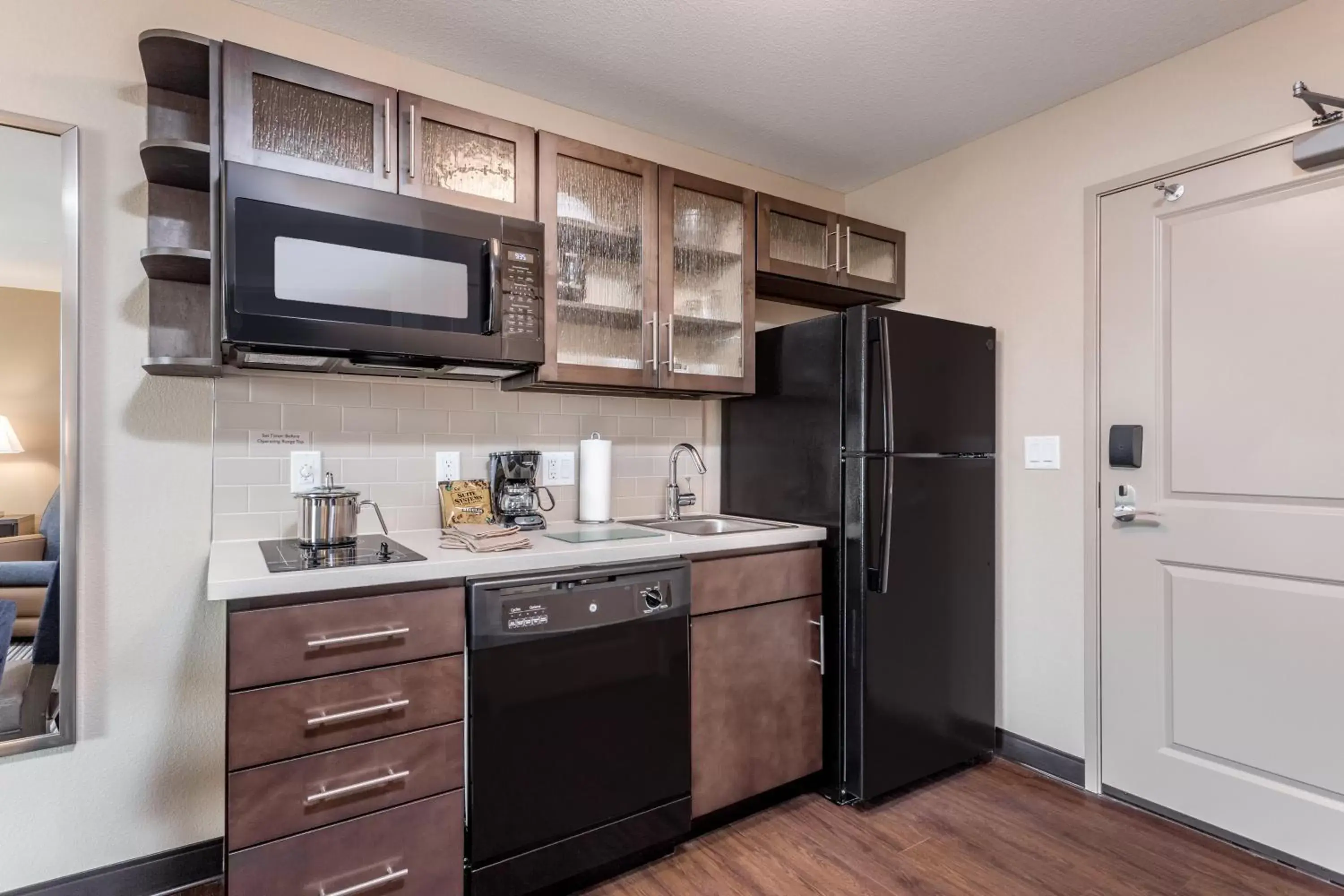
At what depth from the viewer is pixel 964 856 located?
1.99 meters

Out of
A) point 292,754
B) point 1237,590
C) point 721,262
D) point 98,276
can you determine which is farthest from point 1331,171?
point 98,276

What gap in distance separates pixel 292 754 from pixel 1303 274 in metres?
2.88

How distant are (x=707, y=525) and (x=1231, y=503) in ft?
5.53

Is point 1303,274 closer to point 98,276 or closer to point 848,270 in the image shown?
point 848,270

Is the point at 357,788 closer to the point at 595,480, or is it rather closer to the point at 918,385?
the point at 595,480

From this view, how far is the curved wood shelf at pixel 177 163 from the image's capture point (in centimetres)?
165

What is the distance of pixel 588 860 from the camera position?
1.82m

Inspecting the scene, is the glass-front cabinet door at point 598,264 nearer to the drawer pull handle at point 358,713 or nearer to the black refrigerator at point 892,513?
the black refrigerator at point 892,513

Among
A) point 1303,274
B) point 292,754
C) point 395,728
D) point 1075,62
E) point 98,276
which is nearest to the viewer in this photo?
point 292,754

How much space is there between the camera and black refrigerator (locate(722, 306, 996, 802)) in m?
2.24

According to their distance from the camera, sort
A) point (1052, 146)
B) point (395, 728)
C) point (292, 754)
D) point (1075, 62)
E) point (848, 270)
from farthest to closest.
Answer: point (848, 270)
point (1052, 146)
point (1075, 62)
point (395, 728)
point (292, 754)

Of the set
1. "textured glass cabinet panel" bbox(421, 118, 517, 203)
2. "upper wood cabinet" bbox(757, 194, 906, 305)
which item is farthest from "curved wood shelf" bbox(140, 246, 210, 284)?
"upper wood cabinet" bbox(757, 194, 906, 305)

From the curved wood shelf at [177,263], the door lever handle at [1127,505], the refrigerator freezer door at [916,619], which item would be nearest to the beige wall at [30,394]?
the curved wood shelf at [177,263]

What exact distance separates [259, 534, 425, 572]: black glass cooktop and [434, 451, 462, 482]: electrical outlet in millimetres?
333
